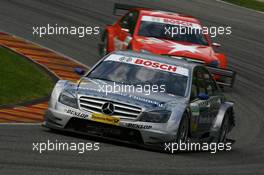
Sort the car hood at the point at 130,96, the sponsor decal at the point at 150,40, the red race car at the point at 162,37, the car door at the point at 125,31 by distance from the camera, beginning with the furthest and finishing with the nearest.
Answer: the car door at the point at 125,31 < the sponsor decal at the point at 150,40 < the red race car at the point at 162,37 < the car hood at the point at 130,96

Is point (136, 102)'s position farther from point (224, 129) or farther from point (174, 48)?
point (174, 48)

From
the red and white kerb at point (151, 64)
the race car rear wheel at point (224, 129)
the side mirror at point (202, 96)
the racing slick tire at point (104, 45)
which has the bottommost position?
the racing slick tire at point (104, 45)

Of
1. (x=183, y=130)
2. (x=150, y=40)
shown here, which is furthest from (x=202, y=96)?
(x=150, y=40)

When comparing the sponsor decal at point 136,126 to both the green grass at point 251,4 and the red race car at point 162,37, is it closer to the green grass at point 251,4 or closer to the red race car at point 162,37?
the red race car at point 162,37

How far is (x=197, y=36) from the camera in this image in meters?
22.9

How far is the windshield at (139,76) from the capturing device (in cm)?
1390

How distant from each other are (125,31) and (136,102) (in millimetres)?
9824

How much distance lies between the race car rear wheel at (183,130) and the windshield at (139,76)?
0.57 m

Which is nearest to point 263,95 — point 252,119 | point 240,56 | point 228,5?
point 252,119

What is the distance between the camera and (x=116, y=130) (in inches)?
506

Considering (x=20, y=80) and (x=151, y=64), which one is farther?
(x=20, y=80)

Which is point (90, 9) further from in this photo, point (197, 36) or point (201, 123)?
point (201, 123)

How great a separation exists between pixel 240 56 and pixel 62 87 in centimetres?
1638

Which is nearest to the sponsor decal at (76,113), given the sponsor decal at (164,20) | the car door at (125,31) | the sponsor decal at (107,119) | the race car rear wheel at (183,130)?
the sponsor decal at (107,119)
